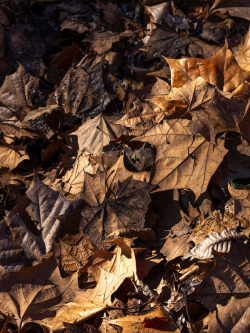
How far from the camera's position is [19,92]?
2.84 m

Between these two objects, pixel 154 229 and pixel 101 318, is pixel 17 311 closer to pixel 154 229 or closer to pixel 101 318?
pixel 101 318

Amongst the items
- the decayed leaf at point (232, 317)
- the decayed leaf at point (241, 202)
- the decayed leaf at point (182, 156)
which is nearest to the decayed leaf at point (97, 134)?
the decayed leaf at point (182, 156)

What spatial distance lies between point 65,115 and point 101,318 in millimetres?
1738

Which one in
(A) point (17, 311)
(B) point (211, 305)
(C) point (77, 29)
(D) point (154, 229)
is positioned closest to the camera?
(B) point (211, 305)

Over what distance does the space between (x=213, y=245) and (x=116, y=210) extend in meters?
0.64

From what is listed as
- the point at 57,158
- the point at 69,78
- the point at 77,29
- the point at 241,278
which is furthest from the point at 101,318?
the point at 77,29

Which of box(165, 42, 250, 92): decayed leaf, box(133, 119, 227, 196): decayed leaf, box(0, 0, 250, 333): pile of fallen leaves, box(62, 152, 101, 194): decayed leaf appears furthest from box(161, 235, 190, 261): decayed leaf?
box(165, 42, 250, 92): decayed leaf

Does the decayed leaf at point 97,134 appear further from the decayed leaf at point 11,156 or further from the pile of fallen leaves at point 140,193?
the decayed leaf at point 11,156

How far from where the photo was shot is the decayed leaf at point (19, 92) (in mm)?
2797

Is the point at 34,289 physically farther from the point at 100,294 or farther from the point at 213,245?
the point at 213,245

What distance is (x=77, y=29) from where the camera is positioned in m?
3.12

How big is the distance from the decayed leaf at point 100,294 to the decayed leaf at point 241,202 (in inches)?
26.8

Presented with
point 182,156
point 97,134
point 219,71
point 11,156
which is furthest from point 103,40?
point 182,156

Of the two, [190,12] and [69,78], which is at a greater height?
[190,12]
